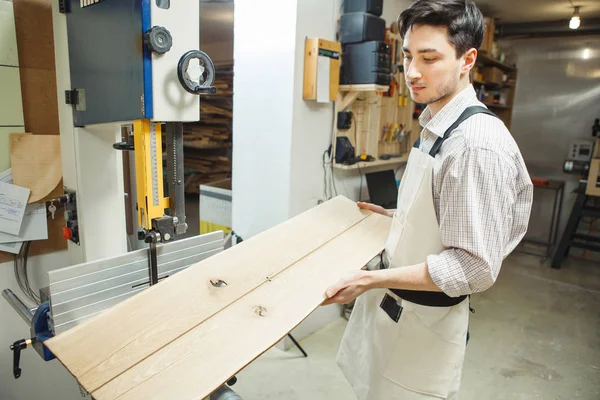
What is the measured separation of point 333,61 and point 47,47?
5.48ft

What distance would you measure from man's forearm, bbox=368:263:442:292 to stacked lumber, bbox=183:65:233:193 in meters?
4.73

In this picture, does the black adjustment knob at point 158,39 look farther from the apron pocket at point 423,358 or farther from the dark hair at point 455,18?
the apron pocket at point 423,358

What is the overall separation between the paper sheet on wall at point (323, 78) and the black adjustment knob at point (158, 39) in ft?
5.30

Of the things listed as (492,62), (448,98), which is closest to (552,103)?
(492,62)

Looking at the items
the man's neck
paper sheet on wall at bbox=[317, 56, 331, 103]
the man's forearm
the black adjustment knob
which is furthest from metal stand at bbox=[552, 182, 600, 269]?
the black adjustment knob

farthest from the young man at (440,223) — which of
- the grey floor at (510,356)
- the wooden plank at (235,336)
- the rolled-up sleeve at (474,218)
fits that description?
the grey floor at (510,356)

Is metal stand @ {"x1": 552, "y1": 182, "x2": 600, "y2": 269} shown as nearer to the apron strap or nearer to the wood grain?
the apron strap

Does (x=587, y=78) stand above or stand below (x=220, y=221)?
above

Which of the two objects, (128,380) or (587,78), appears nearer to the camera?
(128,380)

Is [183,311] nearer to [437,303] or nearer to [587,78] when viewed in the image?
[437,303]

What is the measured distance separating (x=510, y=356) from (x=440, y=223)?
7.72 ft

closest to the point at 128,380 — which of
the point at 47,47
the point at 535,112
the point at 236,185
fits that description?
the point at 47,47

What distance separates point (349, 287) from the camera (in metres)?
1.17

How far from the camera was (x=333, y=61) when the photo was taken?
2660 mm
